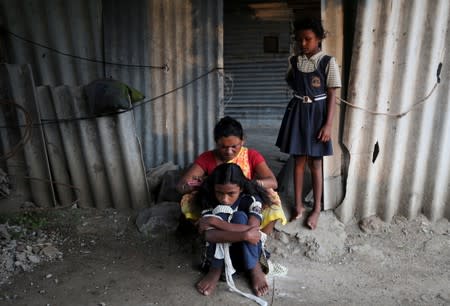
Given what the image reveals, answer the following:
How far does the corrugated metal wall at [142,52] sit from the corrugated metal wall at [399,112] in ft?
4.58

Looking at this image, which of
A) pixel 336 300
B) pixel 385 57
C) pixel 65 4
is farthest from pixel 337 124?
pixel 65 4

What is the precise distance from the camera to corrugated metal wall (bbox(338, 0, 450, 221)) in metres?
2.94

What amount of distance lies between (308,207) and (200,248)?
1.00 metres

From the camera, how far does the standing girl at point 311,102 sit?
9.31ft

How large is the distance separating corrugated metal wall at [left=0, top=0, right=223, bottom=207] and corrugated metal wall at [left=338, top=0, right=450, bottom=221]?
1.40m

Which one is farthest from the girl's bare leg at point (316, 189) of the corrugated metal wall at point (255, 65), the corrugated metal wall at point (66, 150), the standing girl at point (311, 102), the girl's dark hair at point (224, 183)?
the corrugated metal wall at point (255, 65)

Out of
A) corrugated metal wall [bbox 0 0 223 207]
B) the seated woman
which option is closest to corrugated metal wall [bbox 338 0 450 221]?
the seated woman

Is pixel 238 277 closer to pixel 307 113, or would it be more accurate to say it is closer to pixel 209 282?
pixel 209 282

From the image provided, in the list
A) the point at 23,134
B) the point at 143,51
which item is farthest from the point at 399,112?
the point at 23,134

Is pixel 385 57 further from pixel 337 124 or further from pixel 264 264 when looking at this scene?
pixel 264 264

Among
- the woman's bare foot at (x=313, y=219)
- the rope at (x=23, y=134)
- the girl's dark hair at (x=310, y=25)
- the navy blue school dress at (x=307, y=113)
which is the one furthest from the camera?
the rope at (x=23, y=134)

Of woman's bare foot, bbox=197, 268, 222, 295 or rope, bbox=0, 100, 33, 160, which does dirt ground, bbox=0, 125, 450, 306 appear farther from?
rope, bbox=0, 100, 33, 160

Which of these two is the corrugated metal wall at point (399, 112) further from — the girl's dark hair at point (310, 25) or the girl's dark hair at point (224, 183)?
the girl's dark hair at point (224, 183)

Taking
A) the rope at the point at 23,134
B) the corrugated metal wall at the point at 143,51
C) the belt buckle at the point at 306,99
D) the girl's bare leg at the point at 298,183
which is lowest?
the girl's bare leg at the point at 298,183
